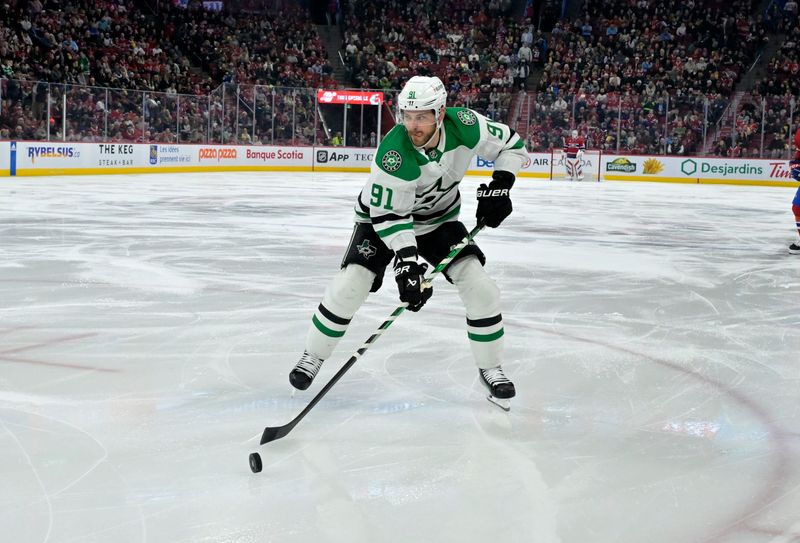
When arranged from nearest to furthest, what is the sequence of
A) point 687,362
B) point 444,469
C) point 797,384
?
point 444,469 → point 797,384 → point 687,362

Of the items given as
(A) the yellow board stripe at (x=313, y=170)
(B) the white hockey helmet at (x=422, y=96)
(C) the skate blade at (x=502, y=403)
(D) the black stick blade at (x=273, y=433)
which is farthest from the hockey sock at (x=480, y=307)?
(A) the yellow board stripe at (x=313, y=170)

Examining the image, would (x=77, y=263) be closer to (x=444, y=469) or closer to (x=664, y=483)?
(x=444, y=469)

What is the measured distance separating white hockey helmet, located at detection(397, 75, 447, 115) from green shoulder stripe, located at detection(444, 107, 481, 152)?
16 cm

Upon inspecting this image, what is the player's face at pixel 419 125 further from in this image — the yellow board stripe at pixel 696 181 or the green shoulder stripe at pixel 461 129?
the yellow board stripe at pixel 696 181

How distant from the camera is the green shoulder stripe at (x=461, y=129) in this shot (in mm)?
3146

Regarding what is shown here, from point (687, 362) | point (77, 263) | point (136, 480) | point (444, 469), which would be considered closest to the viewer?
point (136, 480)

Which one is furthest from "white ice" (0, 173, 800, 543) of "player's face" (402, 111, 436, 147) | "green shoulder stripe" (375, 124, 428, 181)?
"player's face" (402, 111, 436, 147)

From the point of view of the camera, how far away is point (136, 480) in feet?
7.73

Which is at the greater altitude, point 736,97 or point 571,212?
point 736,97

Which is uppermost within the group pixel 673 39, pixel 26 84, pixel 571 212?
pixel 673 39

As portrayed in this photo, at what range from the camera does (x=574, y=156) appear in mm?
20422

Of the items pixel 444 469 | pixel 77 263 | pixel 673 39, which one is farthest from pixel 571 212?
pixel 673 39

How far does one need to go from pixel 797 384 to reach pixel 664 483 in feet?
4.31

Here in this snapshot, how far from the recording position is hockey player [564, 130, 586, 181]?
66.9 feet
